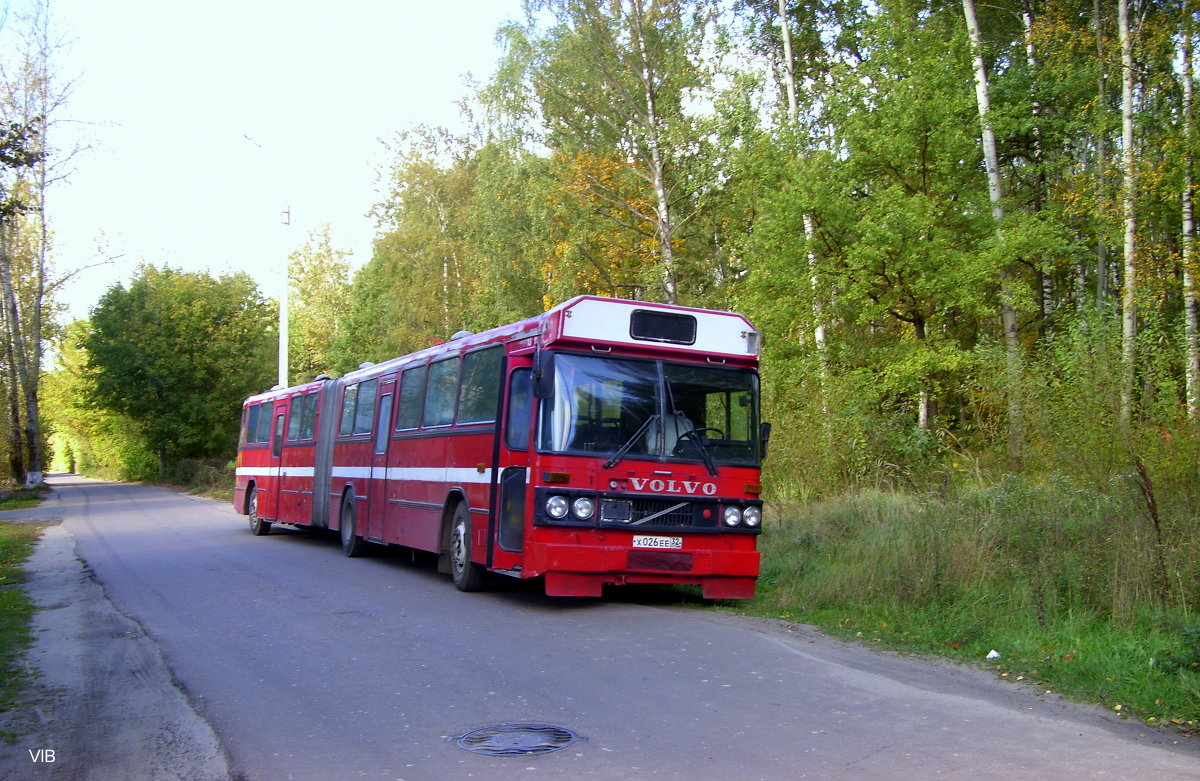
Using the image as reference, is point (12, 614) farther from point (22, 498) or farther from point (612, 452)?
point (22, 498)

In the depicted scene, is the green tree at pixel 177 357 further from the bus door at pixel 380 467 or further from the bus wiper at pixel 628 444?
the bus wiper at pixel 628 444

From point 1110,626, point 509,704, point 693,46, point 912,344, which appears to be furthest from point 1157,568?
point 693,46

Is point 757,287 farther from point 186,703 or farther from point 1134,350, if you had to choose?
point 186,703

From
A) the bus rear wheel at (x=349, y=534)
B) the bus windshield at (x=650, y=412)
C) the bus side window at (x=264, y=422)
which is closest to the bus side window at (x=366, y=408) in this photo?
the bus rear wheel at (x=349, y=534)

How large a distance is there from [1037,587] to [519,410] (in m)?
5.37

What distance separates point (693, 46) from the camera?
98.2 feet

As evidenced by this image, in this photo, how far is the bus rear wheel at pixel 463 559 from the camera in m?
12.6

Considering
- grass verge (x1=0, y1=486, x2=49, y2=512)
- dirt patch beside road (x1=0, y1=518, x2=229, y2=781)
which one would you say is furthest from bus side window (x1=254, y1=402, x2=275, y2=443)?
grass verge (x1=0, y1=486, x2=49, y2=512)

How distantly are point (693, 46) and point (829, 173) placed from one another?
340 inches

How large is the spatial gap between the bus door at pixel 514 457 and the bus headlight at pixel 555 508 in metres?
0.42

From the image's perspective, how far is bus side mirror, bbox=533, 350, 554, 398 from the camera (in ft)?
35.2

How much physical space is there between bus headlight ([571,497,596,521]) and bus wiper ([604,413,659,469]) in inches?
15.7

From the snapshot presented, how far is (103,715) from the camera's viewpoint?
700 cm

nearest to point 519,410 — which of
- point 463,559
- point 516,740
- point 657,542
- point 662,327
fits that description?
point 662,327
